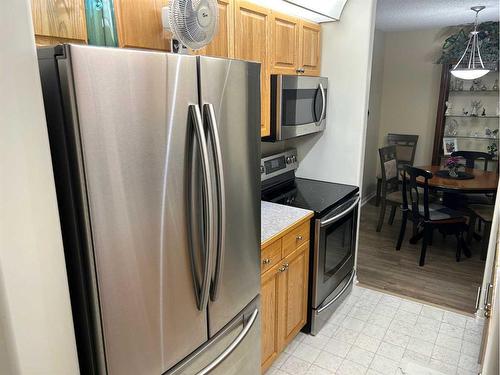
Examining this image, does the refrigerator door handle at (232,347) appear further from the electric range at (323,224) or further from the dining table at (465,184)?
the dining table at (465,184)

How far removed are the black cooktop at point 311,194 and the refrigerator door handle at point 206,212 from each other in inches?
43.8

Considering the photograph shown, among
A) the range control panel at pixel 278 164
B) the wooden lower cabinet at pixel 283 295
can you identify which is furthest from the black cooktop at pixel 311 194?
the wooden lower cabinet at pixel 283 295

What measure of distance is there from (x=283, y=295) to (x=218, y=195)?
1.05 metres

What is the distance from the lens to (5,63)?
0.74 meters

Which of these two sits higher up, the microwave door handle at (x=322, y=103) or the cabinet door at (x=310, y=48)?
the cabinet door at (x=310, y=48)

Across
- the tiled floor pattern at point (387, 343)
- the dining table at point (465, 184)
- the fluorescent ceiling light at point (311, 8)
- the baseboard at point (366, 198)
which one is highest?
the fluorescent ceiling light at point (311, 8)

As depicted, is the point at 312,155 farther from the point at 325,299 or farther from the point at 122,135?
the point at 122,135

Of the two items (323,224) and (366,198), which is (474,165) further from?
(323,224)

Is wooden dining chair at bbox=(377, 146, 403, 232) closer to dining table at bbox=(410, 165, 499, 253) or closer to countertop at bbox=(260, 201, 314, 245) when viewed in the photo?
dining table at bbox=(410, 165, 499, 253)

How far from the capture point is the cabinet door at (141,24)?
131cm

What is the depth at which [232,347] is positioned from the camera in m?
1.56

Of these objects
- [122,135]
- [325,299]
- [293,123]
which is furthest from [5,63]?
[325,299]

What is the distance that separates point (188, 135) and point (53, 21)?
1.70 feet

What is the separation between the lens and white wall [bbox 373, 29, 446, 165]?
16.6ft
